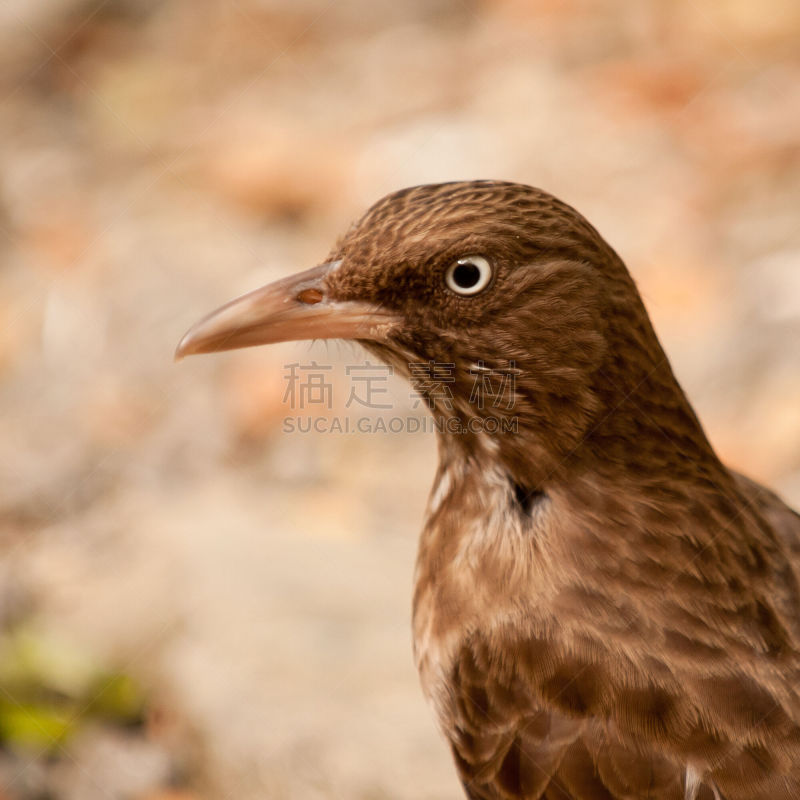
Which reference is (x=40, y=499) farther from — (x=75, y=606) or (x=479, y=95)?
(x=479, y=95)

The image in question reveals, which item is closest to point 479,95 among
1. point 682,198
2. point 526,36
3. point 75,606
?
point 526,36

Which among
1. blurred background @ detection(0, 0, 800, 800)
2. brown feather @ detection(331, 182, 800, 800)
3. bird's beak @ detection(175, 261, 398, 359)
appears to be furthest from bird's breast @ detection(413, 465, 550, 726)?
blurred background @ detection(0, 0, 800, 800)

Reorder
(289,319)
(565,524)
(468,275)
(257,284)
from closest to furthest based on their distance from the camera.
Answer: (468,275)
(565,524)
(289,319)
(257,284)

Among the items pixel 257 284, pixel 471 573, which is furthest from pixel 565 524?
pixel 257 284

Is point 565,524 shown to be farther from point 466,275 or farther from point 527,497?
point 466,275

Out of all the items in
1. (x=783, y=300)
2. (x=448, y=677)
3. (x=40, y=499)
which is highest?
(x=783, y=300)

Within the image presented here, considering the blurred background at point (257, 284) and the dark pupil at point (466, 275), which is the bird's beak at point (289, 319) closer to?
the dark pupil at point (466, 275)

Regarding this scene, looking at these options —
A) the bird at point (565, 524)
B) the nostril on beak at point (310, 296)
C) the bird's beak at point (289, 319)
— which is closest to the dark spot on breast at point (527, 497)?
the bird at point (565, 524)
